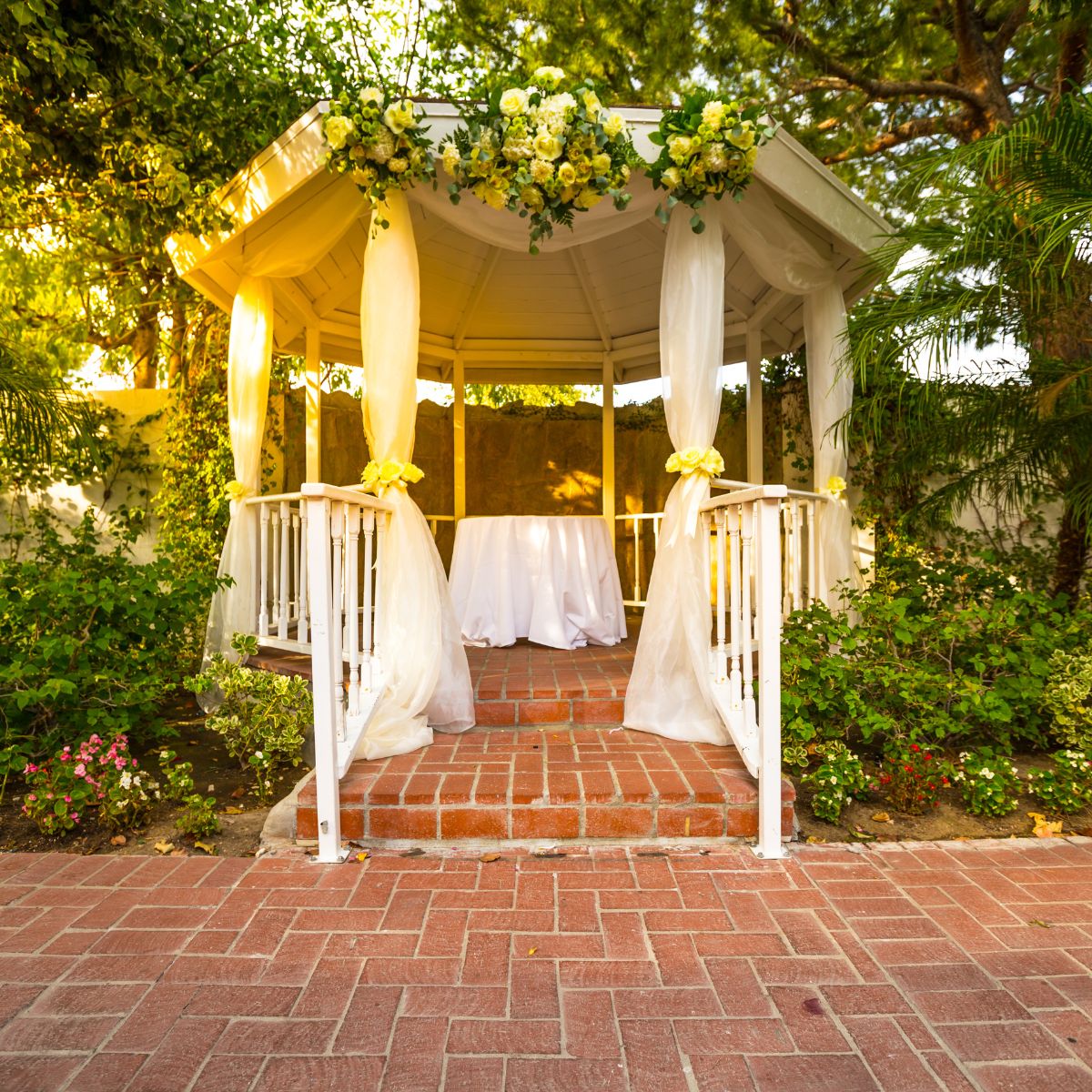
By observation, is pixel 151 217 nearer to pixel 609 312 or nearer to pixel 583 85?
pixel 583 85

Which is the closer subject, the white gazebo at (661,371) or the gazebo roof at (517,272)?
the white gazebo at (661,371)

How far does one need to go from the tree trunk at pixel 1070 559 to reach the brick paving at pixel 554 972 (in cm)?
202

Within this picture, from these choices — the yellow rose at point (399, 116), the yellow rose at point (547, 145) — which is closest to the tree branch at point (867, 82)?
the yellow rose at point (547, 145)

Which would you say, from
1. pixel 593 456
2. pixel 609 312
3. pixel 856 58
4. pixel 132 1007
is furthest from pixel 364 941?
pixel 856 58

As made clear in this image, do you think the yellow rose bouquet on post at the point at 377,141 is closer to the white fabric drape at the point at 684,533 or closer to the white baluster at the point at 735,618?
the white fabric drape at the point at 684,533

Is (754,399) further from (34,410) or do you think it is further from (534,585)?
(34,410)

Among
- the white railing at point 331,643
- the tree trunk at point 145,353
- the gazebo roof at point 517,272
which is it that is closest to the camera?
the white railing at point 331,643

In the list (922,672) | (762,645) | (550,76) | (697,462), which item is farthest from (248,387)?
(922,672)

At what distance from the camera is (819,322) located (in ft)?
12.3

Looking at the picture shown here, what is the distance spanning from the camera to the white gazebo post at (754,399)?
4738 mm

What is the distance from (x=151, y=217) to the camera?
3873 mm

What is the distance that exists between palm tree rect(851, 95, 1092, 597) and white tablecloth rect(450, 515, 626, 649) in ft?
6.24

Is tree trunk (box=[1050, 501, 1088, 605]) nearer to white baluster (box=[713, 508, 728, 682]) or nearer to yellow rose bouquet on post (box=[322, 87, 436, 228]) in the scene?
white baluster (box=[713, 508, 728, 682])

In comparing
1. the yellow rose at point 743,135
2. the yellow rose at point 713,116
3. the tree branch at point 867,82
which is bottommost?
the yellow rose at point 743,135
